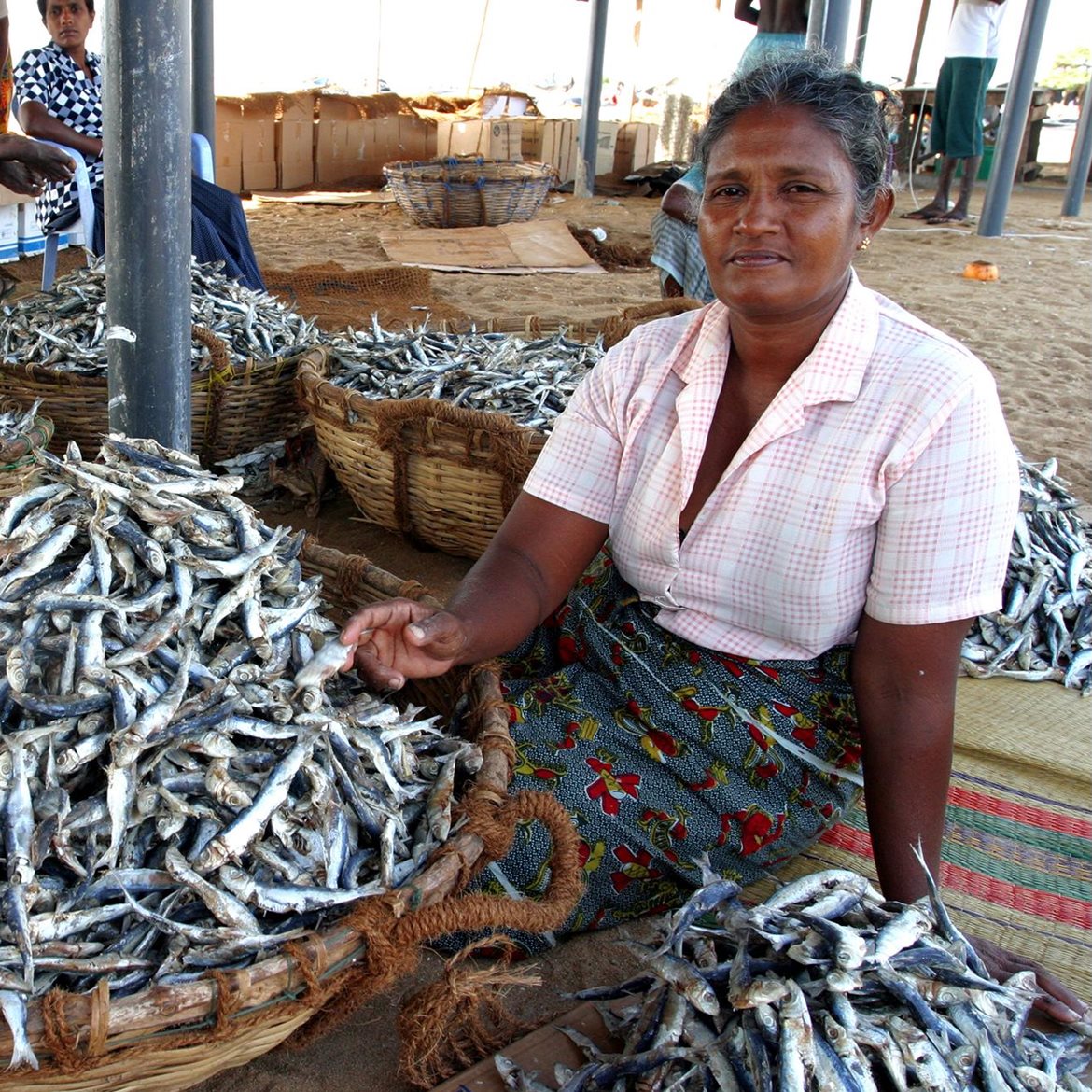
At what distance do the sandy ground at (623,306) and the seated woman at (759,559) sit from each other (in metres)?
0.37

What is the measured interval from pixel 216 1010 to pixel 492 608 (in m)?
0.89

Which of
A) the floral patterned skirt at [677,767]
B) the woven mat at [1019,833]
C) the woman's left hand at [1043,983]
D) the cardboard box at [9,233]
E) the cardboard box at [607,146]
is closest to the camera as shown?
the woman's left hand at [1043,983]

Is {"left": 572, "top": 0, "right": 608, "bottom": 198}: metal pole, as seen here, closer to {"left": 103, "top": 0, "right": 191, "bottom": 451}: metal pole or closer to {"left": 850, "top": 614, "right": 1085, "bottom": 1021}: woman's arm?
{"left": 103, "top": 0, "right": 191, "bottom": 451}: metal pole

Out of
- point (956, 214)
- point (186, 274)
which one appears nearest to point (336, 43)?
point (956, 214)

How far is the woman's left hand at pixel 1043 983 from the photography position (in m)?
1.71

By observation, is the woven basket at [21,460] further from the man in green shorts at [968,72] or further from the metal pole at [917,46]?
the metal pole at [917,46]

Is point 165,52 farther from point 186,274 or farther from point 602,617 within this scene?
point 602,617

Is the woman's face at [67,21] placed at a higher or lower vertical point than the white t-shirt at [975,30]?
lower

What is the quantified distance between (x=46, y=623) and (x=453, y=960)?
791mm

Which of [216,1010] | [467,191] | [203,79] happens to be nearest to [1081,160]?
[467,191]

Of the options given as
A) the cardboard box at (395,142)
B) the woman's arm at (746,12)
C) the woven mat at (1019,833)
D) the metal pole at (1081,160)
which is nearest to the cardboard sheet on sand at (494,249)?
the woman's arm at (746,12)

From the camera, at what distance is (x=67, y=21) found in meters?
5.36

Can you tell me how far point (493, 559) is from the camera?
2182 millimetres

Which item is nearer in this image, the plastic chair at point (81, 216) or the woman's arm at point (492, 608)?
the woman's arm at point (492, 608)
